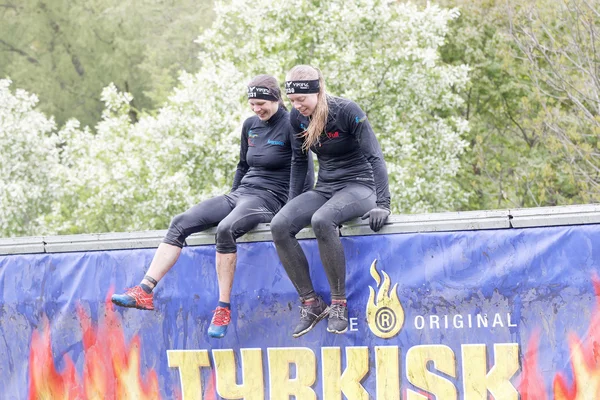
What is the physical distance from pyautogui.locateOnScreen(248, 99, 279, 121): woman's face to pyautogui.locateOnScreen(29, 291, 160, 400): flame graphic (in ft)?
5.92

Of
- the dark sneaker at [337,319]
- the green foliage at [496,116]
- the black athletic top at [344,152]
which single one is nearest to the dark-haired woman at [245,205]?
the black athletic top at [344,152]

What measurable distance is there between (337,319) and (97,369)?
2.08 m

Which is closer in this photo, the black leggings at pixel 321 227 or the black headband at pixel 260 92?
the black leggings at pixel 321 227

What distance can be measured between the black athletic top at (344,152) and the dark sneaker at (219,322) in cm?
92

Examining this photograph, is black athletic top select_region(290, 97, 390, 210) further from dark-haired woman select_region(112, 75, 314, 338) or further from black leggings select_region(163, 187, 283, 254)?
black leggings select_region(163, 187, 283, 254)

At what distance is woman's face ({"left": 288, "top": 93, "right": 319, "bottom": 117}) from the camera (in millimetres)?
5703

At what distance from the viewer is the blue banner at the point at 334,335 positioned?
5273mm

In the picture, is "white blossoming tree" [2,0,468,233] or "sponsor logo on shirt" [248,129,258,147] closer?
"sponsor logo on shirt" [248,129,258,147]

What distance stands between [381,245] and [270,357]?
44.1 inches

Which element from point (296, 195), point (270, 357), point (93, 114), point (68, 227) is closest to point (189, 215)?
point (296, 195)

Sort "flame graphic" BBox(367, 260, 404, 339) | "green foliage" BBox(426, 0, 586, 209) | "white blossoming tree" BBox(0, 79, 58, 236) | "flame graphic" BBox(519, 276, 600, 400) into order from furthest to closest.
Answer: "green foliage" BBox(426, 0, 586, 209) → "white blossoming tree" BBox(0, 79, 58, 236) → "flame graphic" BBox(367, 260, 404, 339) → "flame graphic" BBox(519, 276, 600, 400)

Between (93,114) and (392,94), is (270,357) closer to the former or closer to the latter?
(392,94)

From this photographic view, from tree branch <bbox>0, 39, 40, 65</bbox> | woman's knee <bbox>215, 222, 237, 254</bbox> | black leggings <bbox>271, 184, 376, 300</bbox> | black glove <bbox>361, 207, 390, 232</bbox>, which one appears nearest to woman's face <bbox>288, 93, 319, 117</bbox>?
black leggings <bbox>271, 184, 376, 300</bbox>

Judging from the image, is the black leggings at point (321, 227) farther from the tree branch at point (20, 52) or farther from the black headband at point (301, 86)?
the tree branch at point (20, 52)
